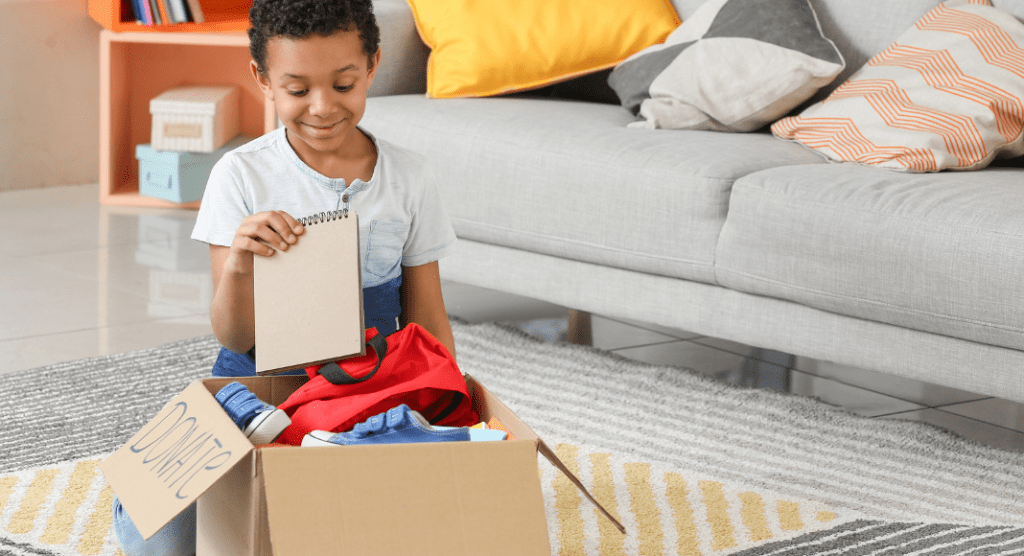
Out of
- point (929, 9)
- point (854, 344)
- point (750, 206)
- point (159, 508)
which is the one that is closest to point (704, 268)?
point (750, 206)

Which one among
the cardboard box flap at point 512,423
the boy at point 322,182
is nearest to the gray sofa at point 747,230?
the boy at point 322,182

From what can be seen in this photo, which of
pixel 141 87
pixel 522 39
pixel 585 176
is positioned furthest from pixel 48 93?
pixel 585 176

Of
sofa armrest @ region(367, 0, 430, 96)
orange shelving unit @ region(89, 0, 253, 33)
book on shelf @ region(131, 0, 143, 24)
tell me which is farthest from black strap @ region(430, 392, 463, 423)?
book on shelf @ region(131, 0, 143, 24)

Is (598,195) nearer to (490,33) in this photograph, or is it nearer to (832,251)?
(832,251)

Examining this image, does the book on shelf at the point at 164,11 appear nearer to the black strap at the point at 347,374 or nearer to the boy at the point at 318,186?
the boy at the point at 318,186

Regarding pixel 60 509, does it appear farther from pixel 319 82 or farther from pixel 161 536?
pixel 319 82

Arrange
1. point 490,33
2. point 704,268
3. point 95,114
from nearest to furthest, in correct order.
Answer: point 704,268 → point 490,33 → point 95,114

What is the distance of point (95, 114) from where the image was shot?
371 centimetres

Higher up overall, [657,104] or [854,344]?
[657,104]

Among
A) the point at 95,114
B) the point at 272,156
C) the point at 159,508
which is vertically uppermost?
the point at 272,156

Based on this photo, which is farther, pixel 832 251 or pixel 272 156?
pixel 832 251

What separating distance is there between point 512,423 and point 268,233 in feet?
0.90

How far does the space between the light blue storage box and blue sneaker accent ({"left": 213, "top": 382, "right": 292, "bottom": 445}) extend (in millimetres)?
2432

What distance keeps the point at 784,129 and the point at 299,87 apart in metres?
1.13
